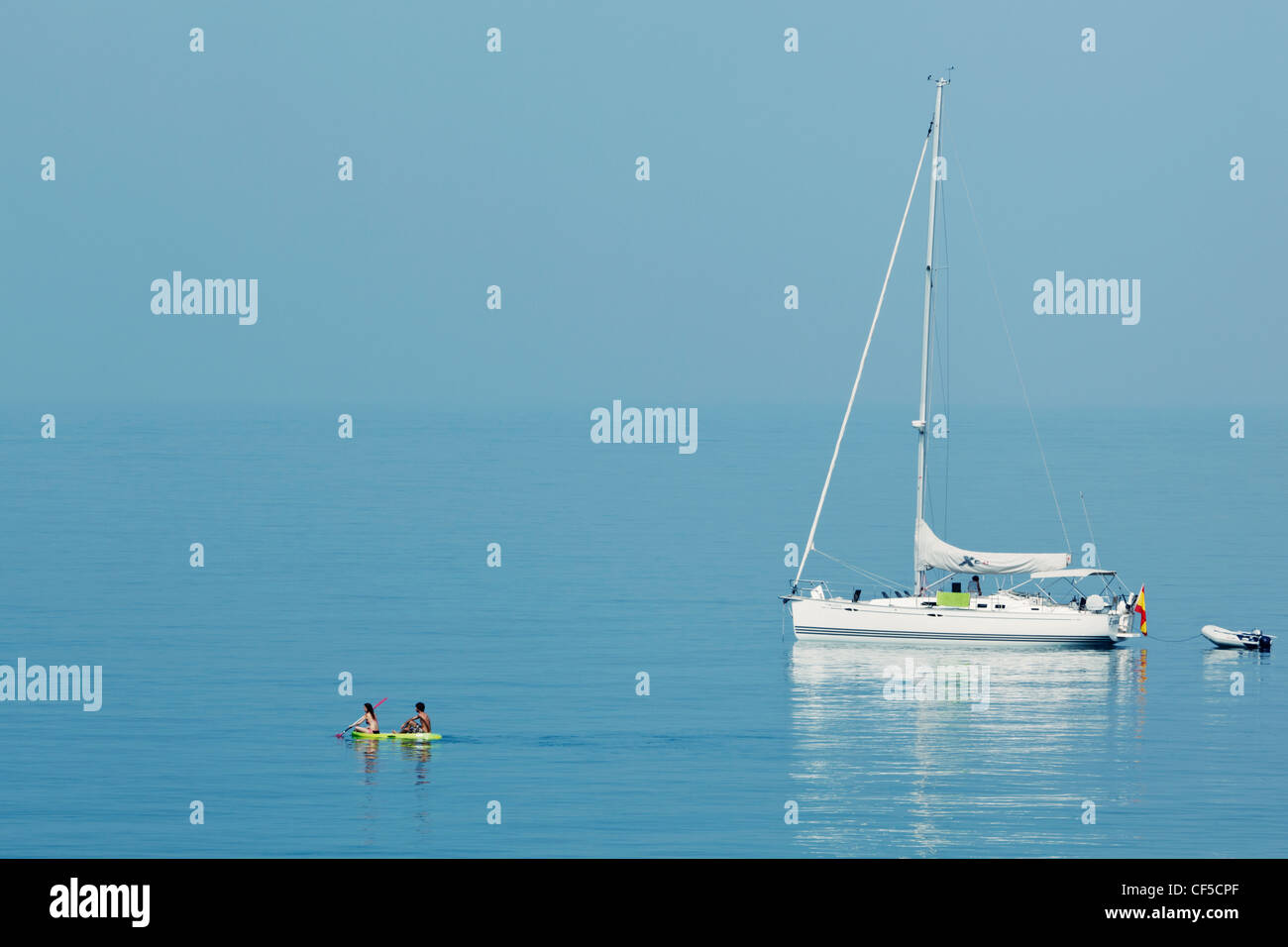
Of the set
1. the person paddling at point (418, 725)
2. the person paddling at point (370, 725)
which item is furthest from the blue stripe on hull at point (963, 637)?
the person paddling at point (370, 725)

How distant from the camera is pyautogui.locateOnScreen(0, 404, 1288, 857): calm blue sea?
146ft

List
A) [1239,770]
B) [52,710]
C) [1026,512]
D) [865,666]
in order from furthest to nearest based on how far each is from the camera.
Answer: [1026,512]
[865,666]
[52,710]
[1239,770]

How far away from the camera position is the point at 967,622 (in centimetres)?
7044

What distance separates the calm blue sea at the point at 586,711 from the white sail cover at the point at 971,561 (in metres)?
4.16

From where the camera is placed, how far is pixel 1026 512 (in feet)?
477

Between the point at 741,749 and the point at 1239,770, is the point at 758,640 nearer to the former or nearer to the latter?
the point at 741,749

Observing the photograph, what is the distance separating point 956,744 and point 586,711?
1253 centimetres

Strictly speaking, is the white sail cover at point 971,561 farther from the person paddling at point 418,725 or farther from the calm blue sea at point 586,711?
the person paddling at point 418,725

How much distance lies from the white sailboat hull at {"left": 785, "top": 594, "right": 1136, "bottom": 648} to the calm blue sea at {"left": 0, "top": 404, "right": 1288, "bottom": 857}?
3.02 ft

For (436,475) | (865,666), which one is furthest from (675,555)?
(436,475)

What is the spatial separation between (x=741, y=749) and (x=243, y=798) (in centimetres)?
1510
